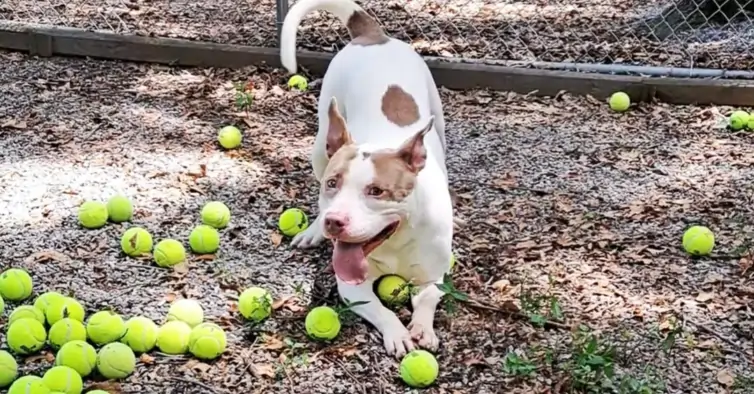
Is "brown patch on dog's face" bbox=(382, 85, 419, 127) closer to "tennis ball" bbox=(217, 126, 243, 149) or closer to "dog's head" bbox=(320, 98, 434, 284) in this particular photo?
"dog's head" bbox=(320, 98, 434, 284)

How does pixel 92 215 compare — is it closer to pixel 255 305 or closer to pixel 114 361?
pixel 255 305

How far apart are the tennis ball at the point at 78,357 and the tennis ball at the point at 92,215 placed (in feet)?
3.74

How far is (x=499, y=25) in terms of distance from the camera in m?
6.58

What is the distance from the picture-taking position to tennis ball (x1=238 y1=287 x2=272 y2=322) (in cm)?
312

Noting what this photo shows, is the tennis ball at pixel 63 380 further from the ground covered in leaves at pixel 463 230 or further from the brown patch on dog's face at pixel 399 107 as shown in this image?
the brown patch on dog's face at pixel 399 107

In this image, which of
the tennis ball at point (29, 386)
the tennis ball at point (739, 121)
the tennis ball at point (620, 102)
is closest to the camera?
the tennis ball at point (29, 386)

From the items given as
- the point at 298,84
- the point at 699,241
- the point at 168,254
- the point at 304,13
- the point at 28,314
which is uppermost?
the point at 304,13

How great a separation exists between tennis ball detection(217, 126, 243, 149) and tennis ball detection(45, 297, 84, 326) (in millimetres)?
1839

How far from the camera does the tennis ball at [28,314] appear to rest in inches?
116

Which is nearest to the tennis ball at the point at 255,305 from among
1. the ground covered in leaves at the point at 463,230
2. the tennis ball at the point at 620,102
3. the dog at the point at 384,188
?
the ground covered in leaves at the point at 463,230

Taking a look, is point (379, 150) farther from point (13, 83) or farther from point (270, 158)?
point (13, 83)

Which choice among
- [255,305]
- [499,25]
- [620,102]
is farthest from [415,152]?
[499,25]

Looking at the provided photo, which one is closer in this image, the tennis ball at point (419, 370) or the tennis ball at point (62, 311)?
the tennis ball at point (419, 370)

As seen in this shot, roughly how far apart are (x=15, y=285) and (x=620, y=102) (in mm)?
3372
